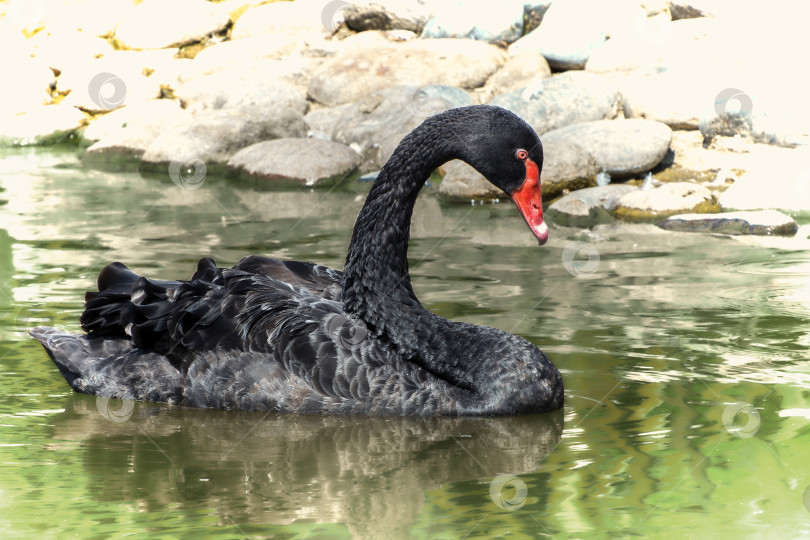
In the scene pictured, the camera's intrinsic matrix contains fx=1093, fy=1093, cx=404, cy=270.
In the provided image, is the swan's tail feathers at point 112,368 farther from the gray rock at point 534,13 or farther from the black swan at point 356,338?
the gray rock at point 534,13

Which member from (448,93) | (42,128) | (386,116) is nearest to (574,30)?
(448,93)

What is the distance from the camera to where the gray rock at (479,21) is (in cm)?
1817

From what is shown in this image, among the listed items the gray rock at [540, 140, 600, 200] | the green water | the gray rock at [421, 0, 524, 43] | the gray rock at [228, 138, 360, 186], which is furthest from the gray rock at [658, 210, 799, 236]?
the gray rock at [421, 0, 524, 43]

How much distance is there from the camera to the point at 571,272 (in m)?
9.13

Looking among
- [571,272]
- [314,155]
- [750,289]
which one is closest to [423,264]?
[571,272]

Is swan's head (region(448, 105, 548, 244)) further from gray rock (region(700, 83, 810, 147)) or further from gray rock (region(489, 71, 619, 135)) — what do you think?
gray rock (region(489, 71, 619, 135))

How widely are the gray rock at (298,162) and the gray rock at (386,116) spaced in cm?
33

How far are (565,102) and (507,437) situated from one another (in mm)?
10136

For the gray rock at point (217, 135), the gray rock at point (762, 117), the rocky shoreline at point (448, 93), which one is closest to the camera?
the rocky shoreline at point (448, 93)

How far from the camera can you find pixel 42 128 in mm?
19359

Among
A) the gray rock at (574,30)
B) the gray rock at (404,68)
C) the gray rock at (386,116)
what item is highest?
the gray rock at (574,30)

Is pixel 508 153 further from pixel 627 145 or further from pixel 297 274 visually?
pixel 627 145

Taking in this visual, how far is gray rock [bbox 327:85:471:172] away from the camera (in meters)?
15.1

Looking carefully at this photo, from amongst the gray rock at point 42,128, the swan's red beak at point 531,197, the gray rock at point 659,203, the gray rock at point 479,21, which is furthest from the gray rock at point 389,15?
the swan's red beak at point 531,197
